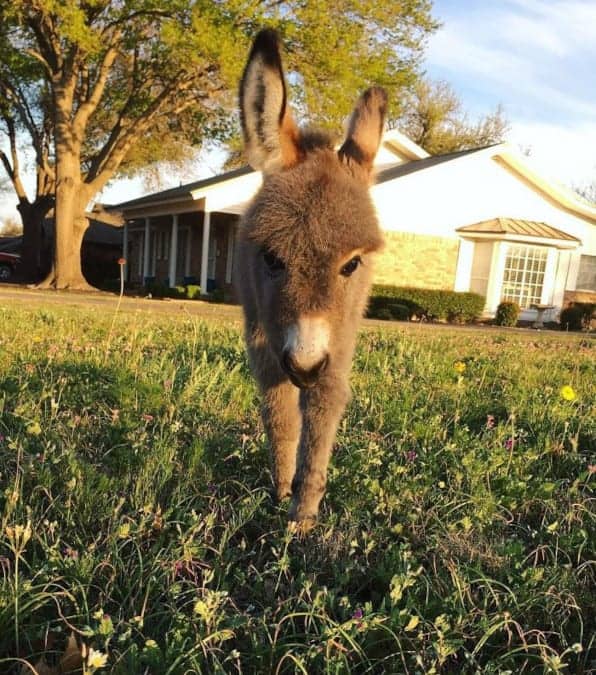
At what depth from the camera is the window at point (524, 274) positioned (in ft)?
74.4

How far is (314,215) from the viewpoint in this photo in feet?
7.07

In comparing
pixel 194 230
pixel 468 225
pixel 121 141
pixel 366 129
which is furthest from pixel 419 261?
pixel 366 129

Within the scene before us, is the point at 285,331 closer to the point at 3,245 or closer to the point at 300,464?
the point at 300,464

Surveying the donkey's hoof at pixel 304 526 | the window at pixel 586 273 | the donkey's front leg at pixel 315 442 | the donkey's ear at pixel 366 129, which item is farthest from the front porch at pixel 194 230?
the donkey's hoof at pixel 304 526

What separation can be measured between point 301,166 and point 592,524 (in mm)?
2047

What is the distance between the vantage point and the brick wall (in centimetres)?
2139

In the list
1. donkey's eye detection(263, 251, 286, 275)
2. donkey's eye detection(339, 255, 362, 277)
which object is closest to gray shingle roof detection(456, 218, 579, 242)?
donkey's eye detection(339, 255, 362, 277)

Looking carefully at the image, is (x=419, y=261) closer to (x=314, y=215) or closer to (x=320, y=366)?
(x=314, y=215)

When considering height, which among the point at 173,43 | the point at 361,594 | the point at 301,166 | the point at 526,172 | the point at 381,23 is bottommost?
the point at 361,594

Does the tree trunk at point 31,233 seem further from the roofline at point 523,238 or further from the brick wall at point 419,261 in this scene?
the roofline at point 523,238

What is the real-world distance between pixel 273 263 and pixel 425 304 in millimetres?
17896

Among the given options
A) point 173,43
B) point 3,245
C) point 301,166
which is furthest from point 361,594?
point 3,245

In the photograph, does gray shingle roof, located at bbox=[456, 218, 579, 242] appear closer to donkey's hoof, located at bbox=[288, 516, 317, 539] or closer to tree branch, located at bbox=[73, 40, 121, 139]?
tree branch, located at bbox=[73, 40, 121, 139]

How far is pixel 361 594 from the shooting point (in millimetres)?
1954
